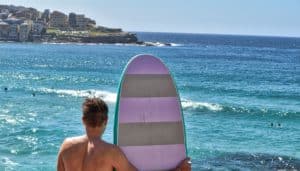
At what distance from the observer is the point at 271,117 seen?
37094 millimetres

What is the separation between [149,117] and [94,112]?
7.27 feet

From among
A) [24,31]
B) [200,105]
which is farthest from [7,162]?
[24,31]

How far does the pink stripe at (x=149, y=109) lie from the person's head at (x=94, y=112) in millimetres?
1978

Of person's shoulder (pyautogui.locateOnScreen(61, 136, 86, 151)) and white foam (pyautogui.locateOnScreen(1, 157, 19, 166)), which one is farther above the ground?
person's shoulder (pyautogui.locateOnScreen(61, 136, 86, 151))

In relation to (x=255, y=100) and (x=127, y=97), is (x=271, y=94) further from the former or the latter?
(x=127, y=97)

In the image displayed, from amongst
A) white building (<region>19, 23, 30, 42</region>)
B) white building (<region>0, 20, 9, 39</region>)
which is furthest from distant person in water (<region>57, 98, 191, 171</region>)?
white building (<region>0, 20, 9, 39</region>)

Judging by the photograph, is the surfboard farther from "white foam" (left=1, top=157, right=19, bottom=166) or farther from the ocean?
"white foam" (left=1, top=157, right=19, bottom=166)

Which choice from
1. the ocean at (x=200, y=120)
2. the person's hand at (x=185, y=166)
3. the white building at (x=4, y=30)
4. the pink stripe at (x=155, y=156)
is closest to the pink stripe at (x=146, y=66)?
the pink stripe at (x=155, y=156)

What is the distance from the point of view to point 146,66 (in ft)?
23.4

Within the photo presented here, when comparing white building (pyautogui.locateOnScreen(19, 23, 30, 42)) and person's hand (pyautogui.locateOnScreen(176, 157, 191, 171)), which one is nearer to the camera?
person's hand (pyautogui.locateOnScreen(176, 157, 191, 171))

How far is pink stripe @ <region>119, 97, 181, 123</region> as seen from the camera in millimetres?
6863

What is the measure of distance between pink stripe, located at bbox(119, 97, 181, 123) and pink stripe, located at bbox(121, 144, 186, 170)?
0.32 metres

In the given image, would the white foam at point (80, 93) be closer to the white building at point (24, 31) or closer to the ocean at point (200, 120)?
the ocean at point (200, 120)

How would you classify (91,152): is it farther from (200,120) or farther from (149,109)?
(200,120)
